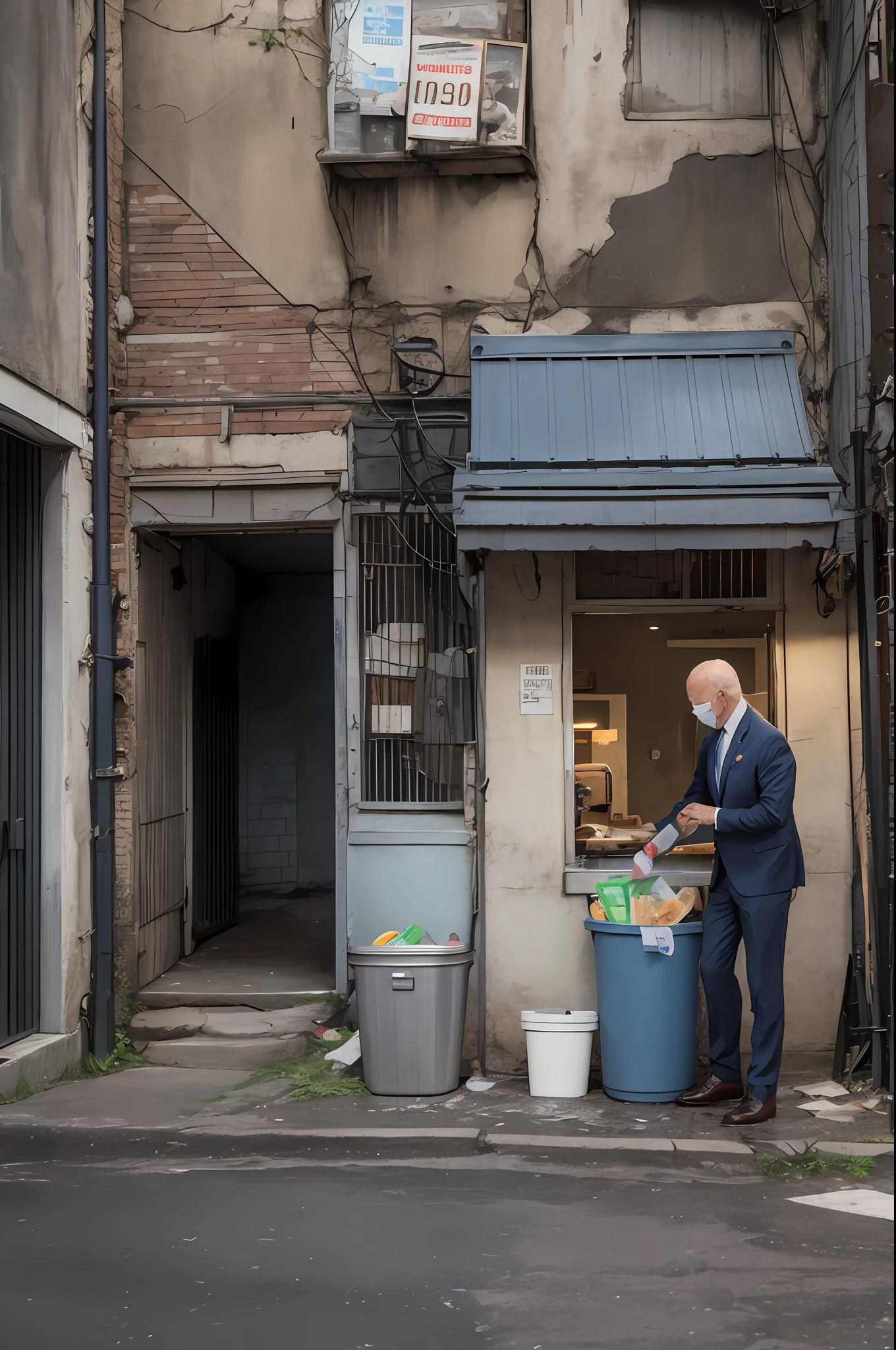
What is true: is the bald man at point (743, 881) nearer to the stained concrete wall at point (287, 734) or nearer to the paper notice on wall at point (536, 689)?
the paper notice on wall at point (536, 689)

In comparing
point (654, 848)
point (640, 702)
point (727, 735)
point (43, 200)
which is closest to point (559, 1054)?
point (654, 848)

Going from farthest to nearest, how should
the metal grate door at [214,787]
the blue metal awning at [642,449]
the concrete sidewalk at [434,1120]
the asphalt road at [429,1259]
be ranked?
the metal grate door at [214,787] → the blue metal awning at [642,449] → the concrete sidewalk at [434,1120] → the asphalt road at [429,1259]

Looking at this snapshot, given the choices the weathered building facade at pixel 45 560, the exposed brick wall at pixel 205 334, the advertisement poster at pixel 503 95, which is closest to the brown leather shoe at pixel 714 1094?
the weathered building facade at pixel 45 560

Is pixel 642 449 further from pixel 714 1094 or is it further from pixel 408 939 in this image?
pixel 714 1094

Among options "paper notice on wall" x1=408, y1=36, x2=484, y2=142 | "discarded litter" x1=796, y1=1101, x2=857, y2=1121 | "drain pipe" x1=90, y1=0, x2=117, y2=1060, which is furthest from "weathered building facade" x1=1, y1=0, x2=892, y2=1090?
"discarded litter" x1=796, y1=1101, x2=857, y2=1121

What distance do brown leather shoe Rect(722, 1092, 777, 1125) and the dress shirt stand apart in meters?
1.52

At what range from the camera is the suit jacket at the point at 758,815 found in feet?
20.4

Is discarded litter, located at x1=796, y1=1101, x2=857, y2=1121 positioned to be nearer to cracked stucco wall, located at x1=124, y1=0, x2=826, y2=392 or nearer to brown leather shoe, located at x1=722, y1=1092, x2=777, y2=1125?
brown leather shoe, located at x1=722, y1=1092, x2=777, y2=1125

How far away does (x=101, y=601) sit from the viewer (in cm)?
768

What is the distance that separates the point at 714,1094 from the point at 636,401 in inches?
159

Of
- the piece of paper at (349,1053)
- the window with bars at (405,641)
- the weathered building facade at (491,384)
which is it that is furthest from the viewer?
the window with bars at (405,641)

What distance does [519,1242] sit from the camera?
460 centimetres

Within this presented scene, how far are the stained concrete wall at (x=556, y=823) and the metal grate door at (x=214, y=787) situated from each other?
3.34 m

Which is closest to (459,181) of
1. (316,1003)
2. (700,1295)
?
(316,1003)
